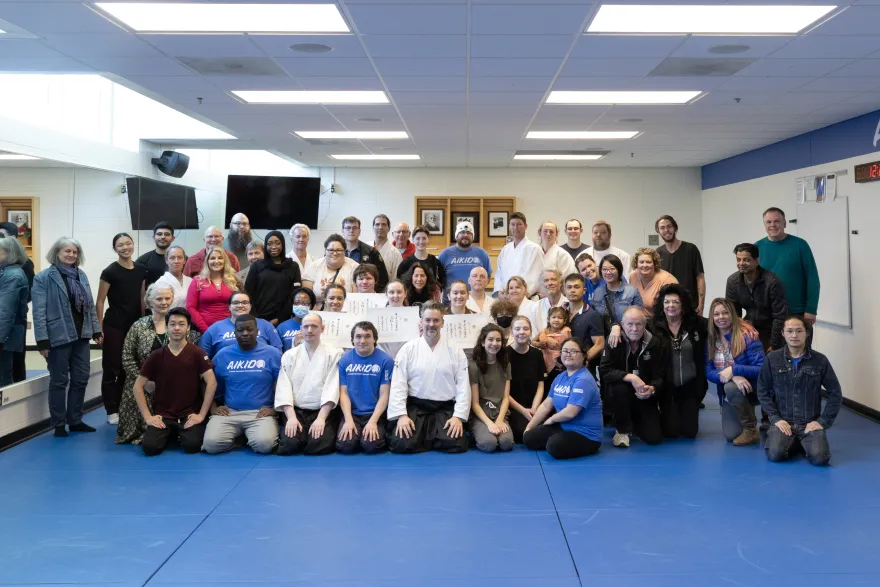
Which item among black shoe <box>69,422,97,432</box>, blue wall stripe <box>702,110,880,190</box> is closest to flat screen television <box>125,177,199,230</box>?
black shoe <box>69,422,97,432</box>

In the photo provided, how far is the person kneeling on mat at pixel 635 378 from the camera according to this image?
5.26m

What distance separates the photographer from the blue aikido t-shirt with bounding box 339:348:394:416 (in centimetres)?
516

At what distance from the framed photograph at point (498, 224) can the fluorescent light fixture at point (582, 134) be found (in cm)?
328

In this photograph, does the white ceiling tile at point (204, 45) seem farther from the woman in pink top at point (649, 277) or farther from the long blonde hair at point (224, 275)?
the woman in pink top at point (649, 277)

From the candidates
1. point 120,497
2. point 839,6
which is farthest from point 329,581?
point 839,6

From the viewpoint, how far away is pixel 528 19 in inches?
158

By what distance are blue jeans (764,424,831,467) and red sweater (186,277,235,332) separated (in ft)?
13.7

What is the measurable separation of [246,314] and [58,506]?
178 cm

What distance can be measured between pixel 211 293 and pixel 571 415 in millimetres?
2989

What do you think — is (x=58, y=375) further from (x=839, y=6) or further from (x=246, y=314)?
(x=839, y=6)

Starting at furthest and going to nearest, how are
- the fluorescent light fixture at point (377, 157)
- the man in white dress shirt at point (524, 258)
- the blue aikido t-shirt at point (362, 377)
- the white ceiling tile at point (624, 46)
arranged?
the fluorescent light fixture at point (377, 157) < the man in white dress shirt at point (524, 258) < the blue aikido t-shirt at point (362, 377) < the white ceiling tile at point (624, 46)

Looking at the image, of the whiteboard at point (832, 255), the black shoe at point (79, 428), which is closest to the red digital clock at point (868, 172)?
the whiteboard at point (832, 255)

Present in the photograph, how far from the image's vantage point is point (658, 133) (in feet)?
26.5

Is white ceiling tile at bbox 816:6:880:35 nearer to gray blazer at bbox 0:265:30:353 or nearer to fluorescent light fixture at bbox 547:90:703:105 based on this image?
fluorescent light fixture at bbox 547:90:703:105
